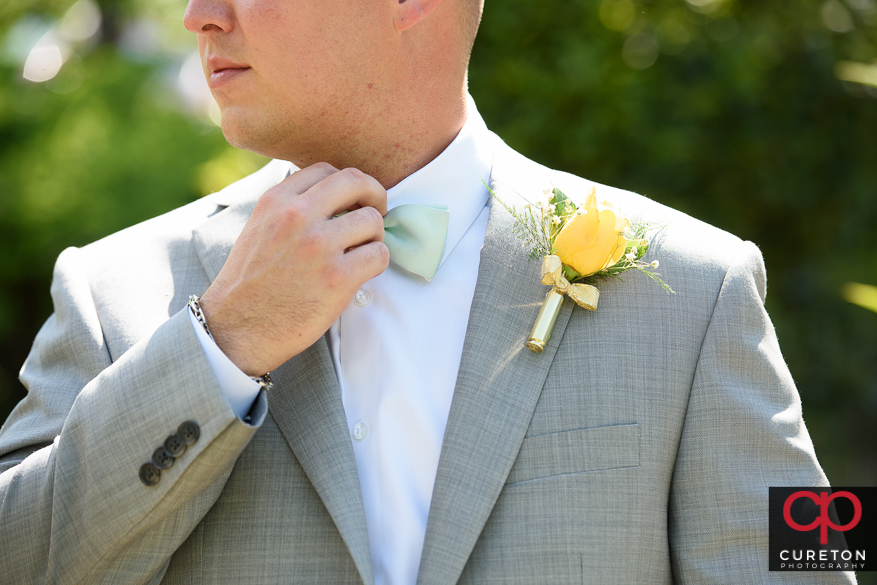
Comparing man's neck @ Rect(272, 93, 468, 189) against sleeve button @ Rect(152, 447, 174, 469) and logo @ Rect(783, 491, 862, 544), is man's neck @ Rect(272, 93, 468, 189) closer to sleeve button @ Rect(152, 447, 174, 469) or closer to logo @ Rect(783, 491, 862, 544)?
A: sleeve button @ Rect(152, 447, 174, 469)

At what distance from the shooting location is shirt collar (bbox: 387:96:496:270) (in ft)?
6.63

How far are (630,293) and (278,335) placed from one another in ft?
2.75

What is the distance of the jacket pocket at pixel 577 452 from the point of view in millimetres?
1685

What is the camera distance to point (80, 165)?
5.39m

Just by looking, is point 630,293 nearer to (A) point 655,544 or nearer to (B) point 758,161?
(A) point 655,544

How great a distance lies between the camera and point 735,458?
1.70 m

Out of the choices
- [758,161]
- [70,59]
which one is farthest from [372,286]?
[70,59]

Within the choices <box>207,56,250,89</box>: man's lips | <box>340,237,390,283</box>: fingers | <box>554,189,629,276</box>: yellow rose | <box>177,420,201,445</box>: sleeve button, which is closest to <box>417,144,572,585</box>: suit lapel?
<box>554,189,629,276</box>: yellow rose

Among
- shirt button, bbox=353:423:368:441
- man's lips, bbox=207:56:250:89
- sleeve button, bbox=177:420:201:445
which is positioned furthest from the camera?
man's lips, bbox=207:56:250:89

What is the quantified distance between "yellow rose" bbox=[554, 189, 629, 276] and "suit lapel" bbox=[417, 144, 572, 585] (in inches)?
4.2

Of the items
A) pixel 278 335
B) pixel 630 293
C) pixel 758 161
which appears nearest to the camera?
pixel 278 335

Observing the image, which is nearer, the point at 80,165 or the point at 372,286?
the point at 372,286

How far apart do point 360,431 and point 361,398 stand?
8 centimetres

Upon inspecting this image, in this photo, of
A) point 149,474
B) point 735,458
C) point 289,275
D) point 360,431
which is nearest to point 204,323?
point 289,275
